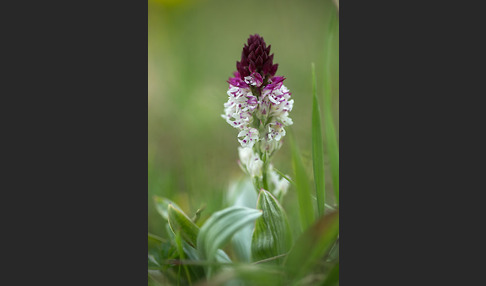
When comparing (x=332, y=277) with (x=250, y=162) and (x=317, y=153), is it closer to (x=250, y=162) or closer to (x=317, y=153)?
(x=317, y=153)

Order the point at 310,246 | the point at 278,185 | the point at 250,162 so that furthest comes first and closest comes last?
the point at 278,185, the point at 250,162, the point at 310,246

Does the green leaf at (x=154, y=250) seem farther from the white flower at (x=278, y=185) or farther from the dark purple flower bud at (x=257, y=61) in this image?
the dark purple flower bud at (x=257, y=61)

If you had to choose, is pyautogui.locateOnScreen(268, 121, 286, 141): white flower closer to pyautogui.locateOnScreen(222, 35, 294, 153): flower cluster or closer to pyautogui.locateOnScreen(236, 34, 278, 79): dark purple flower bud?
pyautogui.locateOnScreen(222, 35, 294, 153): flower cluster

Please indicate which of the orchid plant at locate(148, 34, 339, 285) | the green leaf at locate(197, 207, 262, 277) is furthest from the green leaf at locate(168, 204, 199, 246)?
the green leaf at locate(197, 207, 262, 277)

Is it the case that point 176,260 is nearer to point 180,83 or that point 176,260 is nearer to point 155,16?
point 180,83

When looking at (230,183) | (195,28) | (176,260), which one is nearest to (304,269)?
(176,260)

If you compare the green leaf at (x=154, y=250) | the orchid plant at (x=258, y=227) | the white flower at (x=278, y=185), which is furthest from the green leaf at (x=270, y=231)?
the green leaf at (x=154, y=250)

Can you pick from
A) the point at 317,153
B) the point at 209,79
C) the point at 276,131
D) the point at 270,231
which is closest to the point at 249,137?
the point at 276,131
